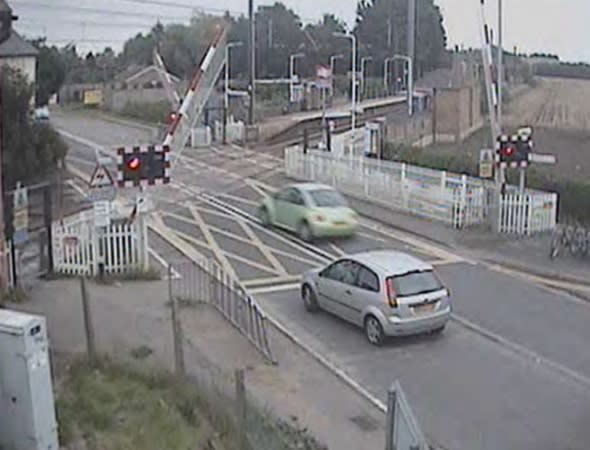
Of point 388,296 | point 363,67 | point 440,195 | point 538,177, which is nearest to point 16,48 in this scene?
point 440,195

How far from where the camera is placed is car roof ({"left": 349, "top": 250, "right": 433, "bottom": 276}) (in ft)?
53.9

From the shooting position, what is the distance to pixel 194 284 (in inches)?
787

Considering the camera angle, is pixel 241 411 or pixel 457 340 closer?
pixel 241 411

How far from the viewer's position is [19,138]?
26.3 meters

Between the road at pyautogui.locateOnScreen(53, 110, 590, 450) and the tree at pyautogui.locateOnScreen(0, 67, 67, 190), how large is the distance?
147 inches

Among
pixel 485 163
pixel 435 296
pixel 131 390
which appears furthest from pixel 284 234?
pixel 131 390

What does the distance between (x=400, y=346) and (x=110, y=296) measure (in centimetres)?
586

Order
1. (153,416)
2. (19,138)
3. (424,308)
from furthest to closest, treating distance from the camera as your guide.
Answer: (19,138) → (424,308) → (153,416)

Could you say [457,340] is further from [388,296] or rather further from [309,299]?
[309,299]

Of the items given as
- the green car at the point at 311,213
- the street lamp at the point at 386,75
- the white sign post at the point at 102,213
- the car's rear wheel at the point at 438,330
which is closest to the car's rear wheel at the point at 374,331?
the car's rear wheel at the point at 438,330

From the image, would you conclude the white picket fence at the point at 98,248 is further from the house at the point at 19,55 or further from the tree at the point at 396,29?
the tree at the point at 396,29

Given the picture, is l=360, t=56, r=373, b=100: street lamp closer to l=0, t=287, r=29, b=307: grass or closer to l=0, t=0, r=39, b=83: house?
l=0, t=0, r=39, b=83: house

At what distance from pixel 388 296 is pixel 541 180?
1503 cm

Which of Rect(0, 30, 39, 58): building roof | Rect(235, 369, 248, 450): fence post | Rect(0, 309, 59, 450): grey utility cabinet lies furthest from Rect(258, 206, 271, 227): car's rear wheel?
Rect(0, 309, 59, 450): grey utility cabinet
